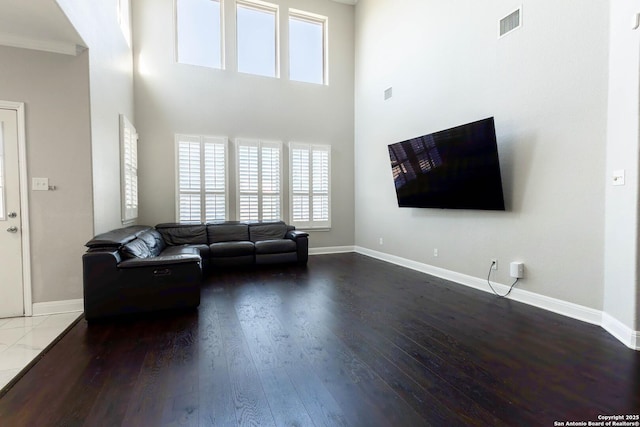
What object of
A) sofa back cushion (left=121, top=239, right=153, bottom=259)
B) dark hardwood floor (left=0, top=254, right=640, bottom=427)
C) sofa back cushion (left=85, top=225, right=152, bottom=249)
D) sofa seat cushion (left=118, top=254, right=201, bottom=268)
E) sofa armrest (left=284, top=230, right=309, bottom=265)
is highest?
sofa back cushion (left=85, top=225, right=152, bottom=249)

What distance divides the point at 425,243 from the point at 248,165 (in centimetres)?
396

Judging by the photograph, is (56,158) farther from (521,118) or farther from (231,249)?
(521,118)

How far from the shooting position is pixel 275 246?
5668 mm

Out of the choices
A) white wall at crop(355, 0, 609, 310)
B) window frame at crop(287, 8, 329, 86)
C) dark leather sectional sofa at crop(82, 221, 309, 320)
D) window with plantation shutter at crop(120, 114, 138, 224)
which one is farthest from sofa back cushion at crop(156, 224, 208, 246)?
window frame at crop(287, 8, 329, 86)

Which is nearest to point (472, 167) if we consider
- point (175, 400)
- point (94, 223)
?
point (175, 400)

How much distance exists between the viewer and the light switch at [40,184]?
10.6 feet

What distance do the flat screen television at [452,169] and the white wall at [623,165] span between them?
1.06 m

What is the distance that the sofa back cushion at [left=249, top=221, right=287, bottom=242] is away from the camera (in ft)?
19.9

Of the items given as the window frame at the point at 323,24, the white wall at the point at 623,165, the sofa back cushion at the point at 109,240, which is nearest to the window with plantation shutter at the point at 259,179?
the window frame at the point at 323,24

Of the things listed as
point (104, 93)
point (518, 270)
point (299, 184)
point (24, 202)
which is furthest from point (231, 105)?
point (518, 270)

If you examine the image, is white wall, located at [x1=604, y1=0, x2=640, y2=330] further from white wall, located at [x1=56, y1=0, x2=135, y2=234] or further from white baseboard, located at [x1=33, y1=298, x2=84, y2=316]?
white baseboard, located at [x1=33, y1=298, x2=84, y2=316]

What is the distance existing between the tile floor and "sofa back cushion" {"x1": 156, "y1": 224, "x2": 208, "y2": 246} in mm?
2299

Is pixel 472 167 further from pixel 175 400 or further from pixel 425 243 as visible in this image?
pixel 175 400

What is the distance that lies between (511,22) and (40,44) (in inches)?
214
